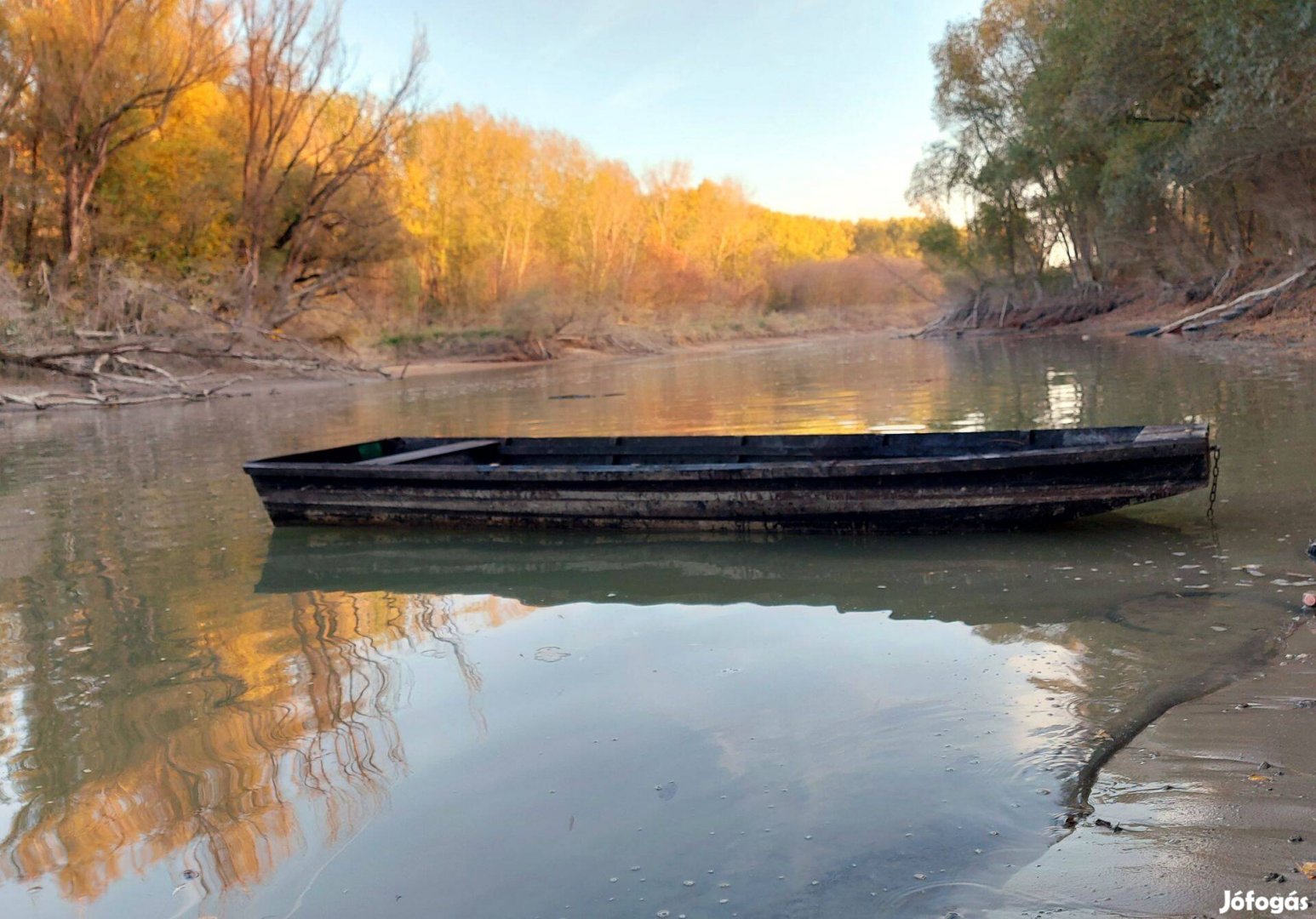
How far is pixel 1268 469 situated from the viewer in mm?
8125

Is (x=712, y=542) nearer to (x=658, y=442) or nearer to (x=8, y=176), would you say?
(x=658, y=442)

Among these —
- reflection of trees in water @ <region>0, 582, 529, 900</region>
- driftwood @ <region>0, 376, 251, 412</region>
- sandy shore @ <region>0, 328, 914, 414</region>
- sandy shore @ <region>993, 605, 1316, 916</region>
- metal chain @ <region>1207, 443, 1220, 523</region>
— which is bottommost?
reflection of trees in water @ <region>0, 582, 529, 900</region>

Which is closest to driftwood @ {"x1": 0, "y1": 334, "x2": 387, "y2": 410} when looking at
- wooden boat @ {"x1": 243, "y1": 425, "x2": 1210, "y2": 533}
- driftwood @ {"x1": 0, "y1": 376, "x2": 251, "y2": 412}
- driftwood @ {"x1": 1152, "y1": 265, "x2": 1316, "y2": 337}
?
driftwood @ {"x1": 0, "y1": 376, "x2": 251, "y2": 412}

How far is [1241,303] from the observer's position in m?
23.3

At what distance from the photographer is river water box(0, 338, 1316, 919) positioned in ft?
10.4

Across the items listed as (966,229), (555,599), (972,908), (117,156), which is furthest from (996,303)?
(972,908)

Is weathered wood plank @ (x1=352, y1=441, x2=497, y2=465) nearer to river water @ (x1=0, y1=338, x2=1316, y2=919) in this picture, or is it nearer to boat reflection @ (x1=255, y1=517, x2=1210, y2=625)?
river water @ (x1=0, y1=338, x2=1316, y2=919)

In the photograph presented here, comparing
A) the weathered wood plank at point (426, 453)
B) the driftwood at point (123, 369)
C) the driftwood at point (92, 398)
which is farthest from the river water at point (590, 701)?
the driftwood at point (92, 398)

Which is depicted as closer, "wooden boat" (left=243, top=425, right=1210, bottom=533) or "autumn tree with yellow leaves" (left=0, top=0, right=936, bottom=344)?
"wooden boat" (left=243, top=425, right=1210, bottom=533)

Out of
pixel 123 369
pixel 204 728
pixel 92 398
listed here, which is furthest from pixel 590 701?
pixel 123 369

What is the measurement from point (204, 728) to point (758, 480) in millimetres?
3922

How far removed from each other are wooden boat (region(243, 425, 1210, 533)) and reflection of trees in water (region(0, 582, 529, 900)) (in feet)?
5.42

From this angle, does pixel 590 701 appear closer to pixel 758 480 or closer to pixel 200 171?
pixel 758 480

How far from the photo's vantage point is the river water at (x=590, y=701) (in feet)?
10.4
